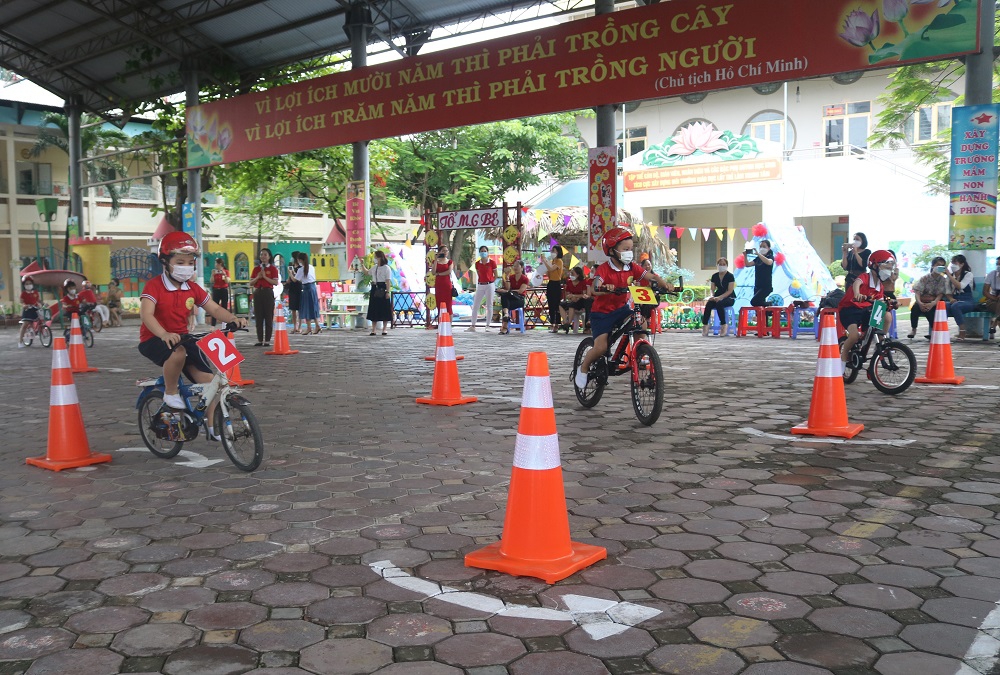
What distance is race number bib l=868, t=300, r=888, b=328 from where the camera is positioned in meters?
8.47

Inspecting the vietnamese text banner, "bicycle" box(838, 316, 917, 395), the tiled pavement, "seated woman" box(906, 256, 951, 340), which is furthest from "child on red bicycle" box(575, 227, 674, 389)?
"seated woman" box(906, 256, 951, 340)

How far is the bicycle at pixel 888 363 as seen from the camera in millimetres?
8461

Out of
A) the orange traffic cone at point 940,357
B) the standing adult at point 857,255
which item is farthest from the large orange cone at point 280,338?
the orange traffic cone at point 940,357

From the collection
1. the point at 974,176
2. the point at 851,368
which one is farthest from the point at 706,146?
the point at 851,368

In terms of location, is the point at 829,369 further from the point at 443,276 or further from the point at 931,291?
the point at 443,276

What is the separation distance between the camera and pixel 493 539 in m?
4.05

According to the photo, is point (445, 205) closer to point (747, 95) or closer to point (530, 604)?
point (747, 95)

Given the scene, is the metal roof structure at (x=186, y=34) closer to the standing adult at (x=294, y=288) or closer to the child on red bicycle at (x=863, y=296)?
the standing adult at (x=294, y=288)

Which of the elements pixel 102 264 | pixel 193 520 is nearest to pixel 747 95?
pixel 102 264

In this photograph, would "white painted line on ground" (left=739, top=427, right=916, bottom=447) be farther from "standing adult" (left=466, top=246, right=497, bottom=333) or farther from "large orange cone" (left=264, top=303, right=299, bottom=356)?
"standing adult" (left=466, top=246, right=497, bottom=333)

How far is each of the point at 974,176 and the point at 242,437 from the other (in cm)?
1175

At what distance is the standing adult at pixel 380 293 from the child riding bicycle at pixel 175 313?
12.8 meters

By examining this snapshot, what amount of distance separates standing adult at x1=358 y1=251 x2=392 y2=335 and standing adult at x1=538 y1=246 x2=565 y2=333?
3.57 metres

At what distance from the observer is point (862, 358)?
29.5 ft
